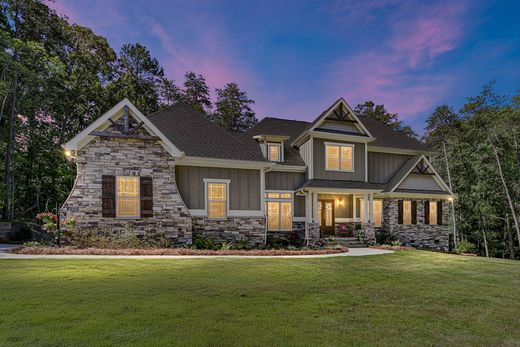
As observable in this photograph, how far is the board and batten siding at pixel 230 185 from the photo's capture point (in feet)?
45.0

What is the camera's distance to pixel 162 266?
823 centimetres

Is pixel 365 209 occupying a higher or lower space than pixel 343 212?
higher

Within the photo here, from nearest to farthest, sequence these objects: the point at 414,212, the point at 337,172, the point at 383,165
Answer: the point at 337,172, the point at 414,212, the point at 383,165

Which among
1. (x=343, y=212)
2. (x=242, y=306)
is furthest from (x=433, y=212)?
(x=242, y=306)

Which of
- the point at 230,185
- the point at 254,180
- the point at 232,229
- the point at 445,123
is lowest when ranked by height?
the point at 232,229

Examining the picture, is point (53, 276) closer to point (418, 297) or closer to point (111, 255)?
point (111, 255)

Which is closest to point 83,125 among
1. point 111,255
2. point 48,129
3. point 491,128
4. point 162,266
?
point 48,129

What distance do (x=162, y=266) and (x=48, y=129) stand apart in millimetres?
→ 19768

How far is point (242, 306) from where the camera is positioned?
4895 mm

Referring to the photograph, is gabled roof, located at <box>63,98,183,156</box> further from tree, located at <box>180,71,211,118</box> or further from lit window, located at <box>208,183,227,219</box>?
tree, located at <box>180,71,211,118</box>

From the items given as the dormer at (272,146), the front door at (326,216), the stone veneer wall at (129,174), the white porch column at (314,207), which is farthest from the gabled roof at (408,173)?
the stone veneer wall at (129,174)

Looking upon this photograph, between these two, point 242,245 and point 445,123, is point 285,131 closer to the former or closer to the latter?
point 242,245

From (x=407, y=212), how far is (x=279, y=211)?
831cm

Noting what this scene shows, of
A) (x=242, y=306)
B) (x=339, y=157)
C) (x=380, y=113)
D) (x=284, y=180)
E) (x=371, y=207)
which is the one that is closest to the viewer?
(x=242, y=306)
